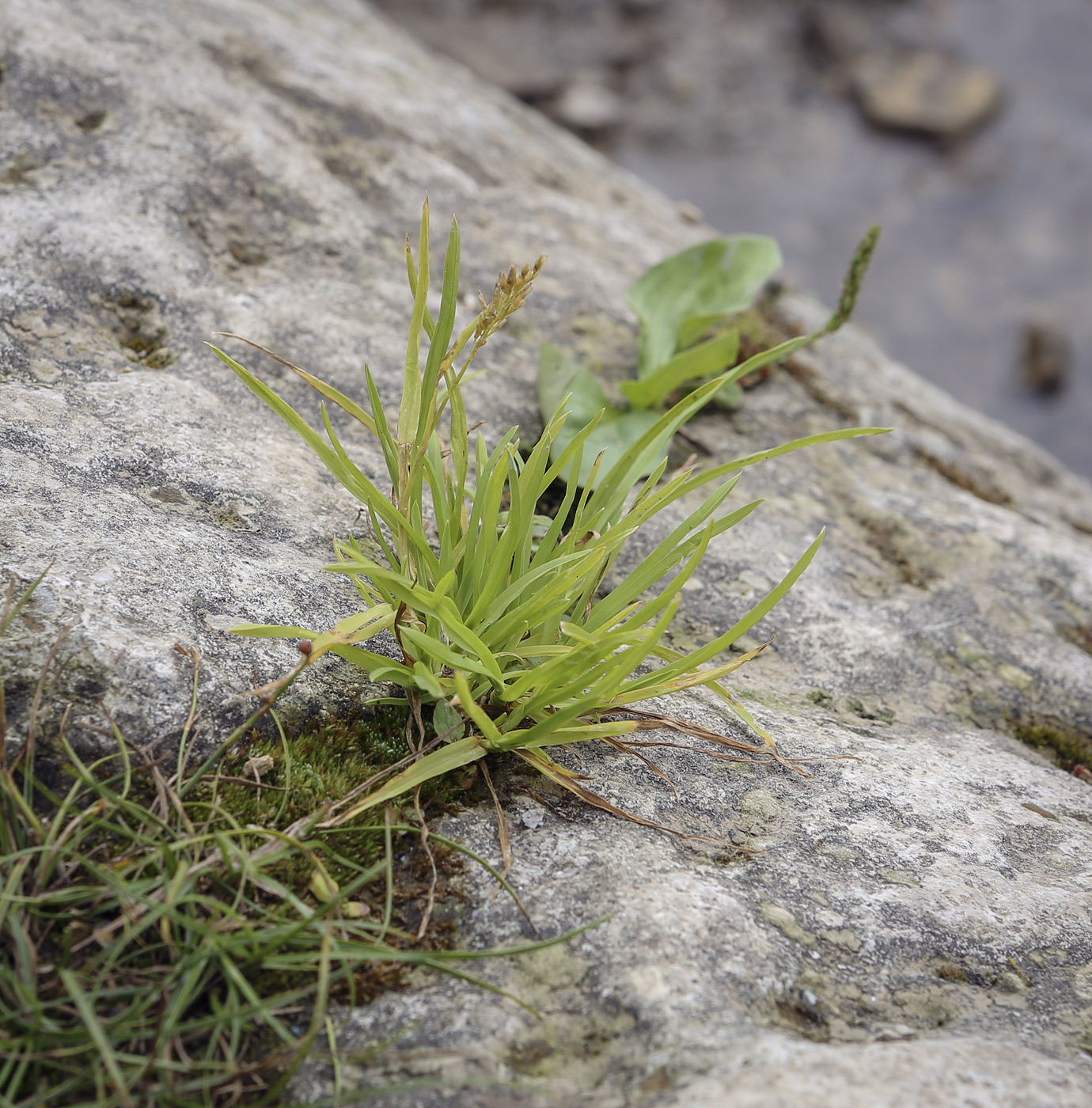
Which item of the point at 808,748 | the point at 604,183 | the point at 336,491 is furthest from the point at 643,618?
the point at 604,183

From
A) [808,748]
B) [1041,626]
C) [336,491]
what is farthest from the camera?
[1041,626]

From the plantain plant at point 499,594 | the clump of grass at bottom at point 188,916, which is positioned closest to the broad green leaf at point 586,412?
the plantain plant at point 499,594

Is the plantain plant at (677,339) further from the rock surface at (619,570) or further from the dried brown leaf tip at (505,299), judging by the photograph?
the dried brown leaf tip at (505,299)

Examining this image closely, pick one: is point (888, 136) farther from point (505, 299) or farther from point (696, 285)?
point (505, 299)

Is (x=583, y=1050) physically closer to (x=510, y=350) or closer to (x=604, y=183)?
(x=510, y=350)

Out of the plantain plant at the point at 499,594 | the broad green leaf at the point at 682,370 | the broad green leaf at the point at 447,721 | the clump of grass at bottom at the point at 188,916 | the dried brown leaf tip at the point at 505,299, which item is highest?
the dried brown leaf tip at the point at 505,299

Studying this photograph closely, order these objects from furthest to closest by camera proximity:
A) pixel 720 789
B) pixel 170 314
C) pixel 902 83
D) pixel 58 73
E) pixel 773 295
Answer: pixel 902 83 → pixel 773 295 → pixel 58 73 → pixel 170 314 → pixel 720 789

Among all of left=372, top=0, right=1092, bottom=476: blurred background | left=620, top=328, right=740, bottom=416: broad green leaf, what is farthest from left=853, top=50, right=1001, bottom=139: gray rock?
left=620, top=328, right=740, bottom=416: broad green leaf
